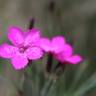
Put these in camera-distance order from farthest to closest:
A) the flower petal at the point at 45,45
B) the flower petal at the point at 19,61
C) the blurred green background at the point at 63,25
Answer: the blurred green background at the point at 63,25 → the flower petal at the point at 45,45 → the flower petal at the point at 19,61

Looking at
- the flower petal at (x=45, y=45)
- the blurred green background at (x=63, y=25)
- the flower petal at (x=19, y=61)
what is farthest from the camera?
the blurred green background at (x=63, y=25)

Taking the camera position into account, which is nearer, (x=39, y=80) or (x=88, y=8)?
(x=39, y=80)

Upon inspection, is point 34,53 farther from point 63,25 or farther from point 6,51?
point 63,25

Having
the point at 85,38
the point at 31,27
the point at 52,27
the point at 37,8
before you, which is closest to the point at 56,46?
the point at 31,27

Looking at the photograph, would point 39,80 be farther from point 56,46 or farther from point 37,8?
point 37,8

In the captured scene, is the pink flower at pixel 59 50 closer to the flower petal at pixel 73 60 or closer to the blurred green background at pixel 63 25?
the flower petal at pixel 73 60

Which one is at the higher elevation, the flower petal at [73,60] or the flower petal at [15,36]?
the flower petal at [15,36]

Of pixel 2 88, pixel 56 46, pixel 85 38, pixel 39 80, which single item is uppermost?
pixel 56 46

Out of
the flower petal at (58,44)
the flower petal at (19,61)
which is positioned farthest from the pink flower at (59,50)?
the flower petal at (19,61)
